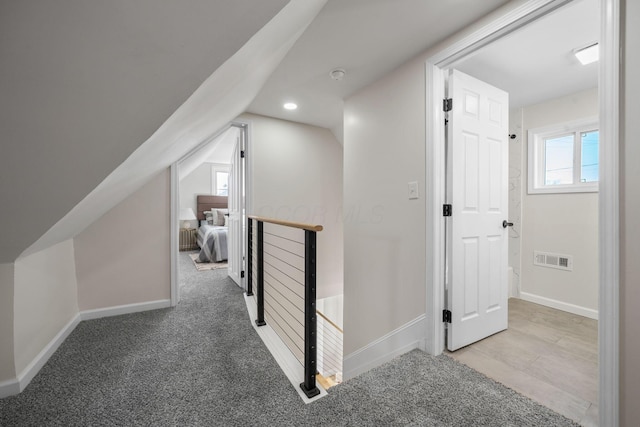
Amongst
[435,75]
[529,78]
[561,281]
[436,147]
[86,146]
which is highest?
[529,78]

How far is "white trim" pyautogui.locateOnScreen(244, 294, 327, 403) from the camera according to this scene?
1.37 metres

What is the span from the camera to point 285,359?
168cm

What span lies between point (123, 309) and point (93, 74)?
2310 mm

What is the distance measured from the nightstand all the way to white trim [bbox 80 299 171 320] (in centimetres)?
359

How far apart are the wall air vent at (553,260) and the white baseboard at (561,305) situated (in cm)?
34

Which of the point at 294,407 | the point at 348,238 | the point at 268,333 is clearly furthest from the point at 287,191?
the point at 294,407

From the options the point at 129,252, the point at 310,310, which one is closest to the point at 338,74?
the point at 310,310

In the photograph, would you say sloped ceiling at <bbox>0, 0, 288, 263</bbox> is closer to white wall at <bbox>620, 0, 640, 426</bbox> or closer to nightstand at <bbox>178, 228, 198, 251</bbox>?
white wall at <bbox>620, 0, 640, 426</bbox>

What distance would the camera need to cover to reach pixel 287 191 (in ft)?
10.8

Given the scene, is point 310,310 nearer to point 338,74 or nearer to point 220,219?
point 338,74

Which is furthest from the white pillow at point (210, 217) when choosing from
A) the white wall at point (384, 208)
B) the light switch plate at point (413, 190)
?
the light switch plate at point (413, 190)

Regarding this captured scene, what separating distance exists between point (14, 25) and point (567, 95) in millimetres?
3735

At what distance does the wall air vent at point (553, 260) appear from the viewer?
2570mm

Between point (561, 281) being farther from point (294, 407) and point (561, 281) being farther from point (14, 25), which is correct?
point (14, 25)
